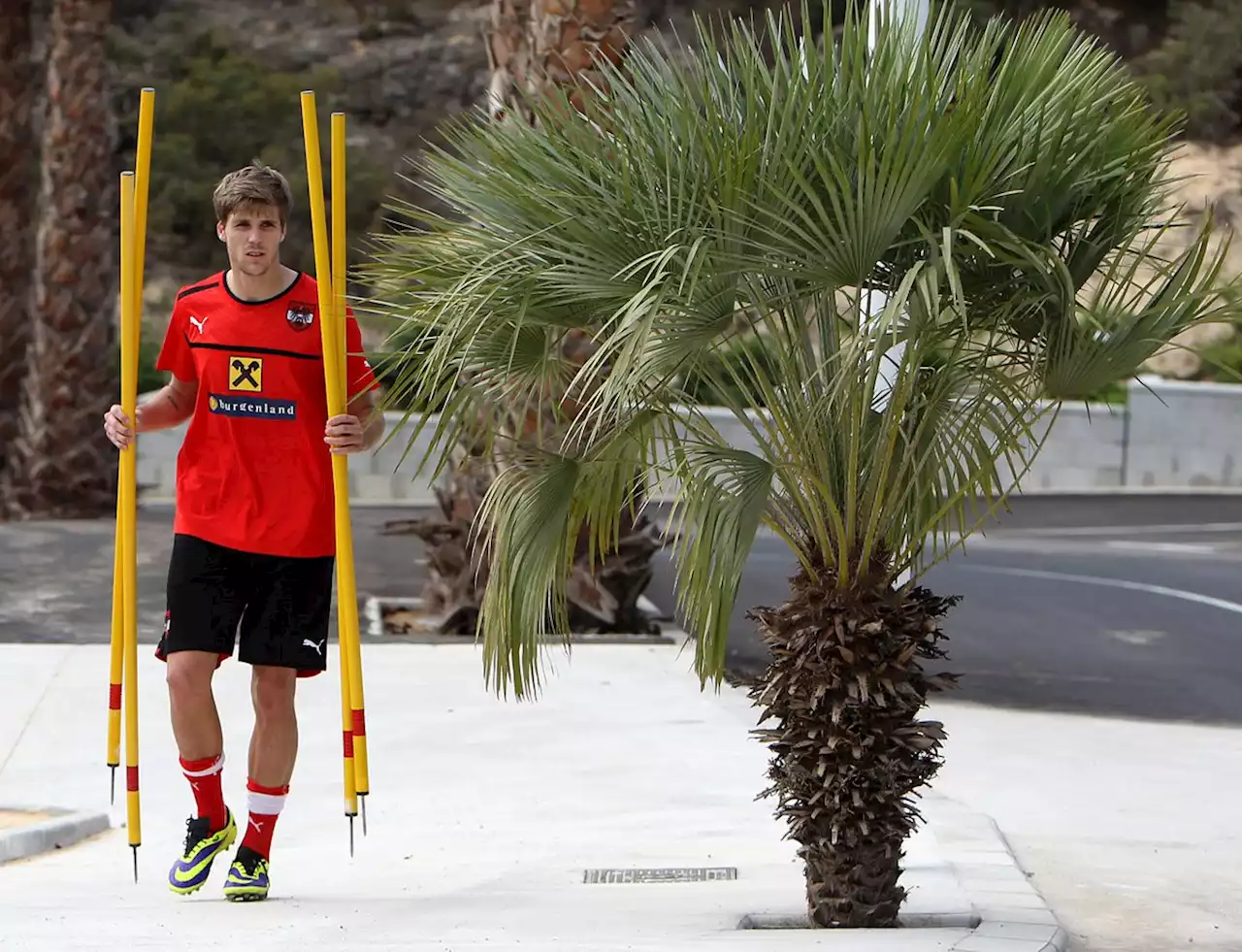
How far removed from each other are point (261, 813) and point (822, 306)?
2.10 metres

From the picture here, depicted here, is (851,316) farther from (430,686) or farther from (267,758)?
(430,686)

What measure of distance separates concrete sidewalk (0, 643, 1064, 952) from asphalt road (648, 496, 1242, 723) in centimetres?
106

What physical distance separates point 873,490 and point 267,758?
73.4 inches

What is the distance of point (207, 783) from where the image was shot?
18.0 feet

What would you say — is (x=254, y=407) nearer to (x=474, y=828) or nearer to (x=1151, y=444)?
(x=474, y=828)

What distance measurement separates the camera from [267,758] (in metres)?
5.54

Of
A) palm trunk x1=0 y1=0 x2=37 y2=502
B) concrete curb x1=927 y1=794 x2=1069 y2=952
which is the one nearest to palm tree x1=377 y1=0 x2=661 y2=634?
concrete curb x1=927 y1=794 x2=1069 y2=952

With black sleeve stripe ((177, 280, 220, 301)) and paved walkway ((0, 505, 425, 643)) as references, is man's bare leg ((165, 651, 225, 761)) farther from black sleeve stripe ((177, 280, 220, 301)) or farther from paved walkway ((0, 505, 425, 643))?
paved walkway ((0, 505, 425, 643))

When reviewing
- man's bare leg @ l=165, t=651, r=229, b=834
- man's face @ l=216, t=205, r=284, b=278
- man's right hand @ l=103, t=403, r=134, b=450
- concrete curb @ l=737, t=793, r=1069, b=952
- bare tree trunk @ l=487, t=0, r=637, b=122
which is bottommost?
concrete curb @ l=737, t=793, r=1069, b=952

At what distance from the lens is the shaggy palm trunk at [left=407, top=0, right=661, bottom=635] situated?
37.6 ft

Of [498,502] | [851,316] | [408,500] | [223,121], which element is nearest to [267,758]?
[498,502]

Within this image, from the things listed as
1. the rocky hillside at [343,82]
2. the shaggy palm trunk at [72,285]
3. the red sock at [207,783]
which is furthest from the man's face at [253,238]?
the rocky hillside at [343,82]

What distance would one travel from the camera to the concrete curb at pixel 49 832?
6738 millimetres

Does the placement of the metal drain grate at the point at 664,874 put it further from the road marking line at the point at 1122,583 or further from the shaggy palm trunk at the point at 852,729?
the road marking line at the point at 1122,583
